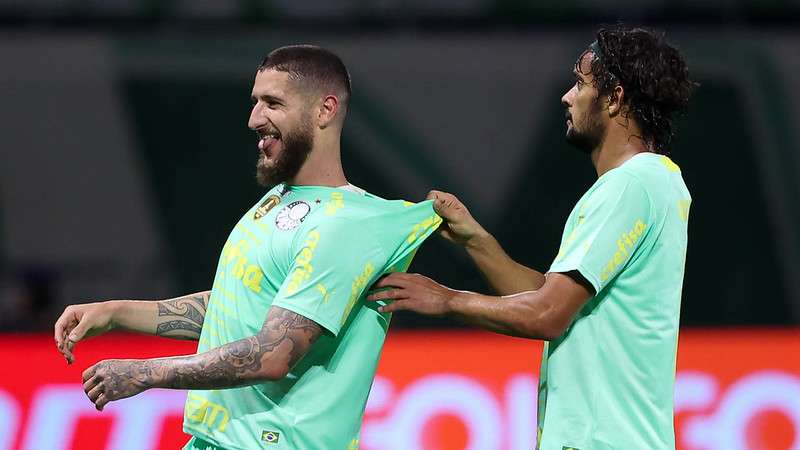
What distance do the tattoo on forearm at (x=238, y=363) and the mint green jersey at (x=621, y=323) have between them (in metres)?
0.69

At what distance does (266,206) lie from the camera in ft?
10.7

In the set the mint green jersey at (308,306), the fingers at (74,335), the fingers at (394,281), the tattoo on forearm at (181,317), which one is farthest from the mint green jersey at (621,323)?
the fingers at (74,335)

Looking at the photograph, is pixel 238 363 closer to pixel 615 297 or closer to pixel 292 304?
pixel 292 304

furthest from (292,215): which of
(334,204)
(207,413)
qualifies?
(207,413)

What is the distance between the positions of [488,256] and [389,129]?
8.31 meters

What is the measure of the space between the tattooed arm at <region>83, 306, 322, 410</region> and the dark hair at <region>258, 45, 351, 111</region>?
0.67m

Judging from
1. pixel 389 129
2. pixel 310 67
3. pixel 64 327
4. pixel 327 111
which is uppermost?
pixel 389 129

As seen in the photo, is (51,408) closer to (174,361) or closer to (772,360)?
(174,361)

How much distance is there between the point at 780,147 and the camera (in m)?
11.9

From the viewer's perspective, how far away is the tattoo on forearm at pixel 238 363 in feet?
9.56

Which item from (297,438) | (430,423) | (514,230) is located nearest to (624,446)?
(297,438)

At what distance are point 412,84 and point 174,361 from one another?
30.0ft

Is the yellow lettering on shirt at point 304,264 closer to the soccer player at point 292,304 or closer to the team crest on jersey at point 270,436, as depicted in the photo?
the soccer player at point 292,304

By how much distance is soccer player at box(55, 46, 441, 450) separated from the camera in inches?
115
